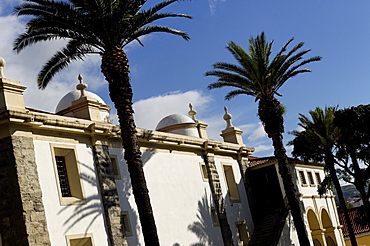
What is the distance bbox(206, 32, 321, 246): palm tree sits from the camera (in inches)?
1019

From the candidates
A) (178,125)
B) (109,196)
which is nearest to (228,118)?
(178,125)

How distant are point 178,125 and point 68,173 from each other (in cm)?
1118

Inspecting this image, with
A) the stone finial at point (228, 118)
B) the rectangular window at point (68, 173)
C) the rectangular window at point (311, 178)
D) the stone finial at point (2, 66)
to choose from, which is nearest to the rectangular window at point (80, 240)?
the rectangular window at point (68, 173)

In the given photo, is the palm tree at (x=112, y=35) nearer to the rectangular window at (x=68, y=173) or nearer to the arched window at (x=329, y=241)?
the rectangular window at (x=68, y=173)

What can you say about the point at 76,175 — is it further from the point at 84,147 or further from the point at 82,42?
the point at 82,42

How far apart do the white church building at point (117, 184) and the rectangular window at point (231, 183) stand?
57mm

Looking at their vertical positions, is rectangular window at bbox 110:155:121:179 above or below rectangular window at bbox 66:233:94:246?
above

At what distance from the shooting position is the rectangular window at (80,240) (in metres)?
17.8

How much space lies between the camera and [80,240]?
1847 cm

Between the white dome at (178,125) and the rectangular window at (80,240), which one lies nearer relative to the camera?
the rectangular window at (80,240)

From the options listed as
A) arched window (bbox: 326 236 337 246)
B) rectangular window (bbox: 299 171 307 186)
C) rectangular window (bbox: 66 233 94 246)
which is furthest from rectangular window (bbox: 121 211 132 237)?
arched window (bbox: 326 236 337 246)

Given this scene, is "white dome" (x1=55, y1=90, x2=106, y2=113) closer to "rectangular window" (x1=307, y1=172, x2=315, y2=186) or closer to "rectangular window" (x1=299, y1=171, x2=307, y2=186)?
"rectangular window" (x1=299, y1=171, x2=307, y2=186)

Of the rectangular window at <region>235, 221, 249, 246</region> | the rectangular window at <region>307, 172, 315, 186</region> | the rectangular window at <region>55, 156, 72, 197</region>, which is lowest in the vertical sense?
the rectangular window at <region>235, 221, 249, 246</region>

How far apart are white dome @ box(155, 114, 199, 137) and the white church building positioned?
58 millimetres
